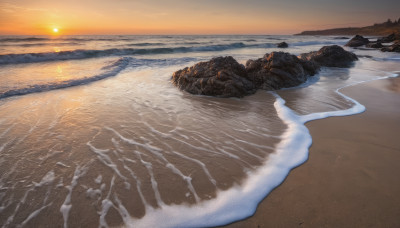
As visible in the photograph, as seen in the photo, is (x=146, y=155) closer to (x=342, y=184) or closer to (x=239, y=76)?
(x=342, y=184)

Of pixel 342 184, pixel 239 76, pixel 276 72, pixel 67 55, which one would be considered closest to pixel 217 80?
pixel 239 76

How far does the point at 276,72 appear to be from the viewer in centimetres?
764

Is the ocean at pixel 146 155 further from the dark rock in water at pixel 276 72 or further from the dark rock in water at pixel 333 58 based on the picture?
the dark rock in water at pixel 333 58

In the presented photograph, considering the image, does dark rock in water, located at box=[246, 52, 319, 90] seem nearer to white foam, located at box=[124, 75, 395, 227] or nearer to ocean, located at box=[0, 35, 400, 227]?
ocean, located at box=[0, 35, 400, 227]

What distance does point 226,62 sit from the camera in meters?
7.22

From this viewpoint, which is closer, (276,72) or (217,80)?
(217,80)

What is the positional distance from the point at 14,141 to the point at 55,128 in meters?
0.63

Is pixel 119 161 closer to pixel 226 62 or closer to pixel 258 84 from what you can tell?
pixel 226 62

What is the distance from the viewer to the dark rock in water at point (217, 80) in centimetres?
633

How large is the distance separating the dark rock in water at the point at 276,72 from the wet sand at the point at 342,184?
11.7ft

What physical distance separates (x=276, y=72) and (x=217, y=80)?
2.64 meters

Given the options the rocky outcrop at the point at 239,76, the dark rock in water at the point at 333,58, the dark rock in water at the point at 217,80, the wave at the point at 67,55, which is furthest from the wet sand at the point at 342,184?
the wave at the point at 67,55

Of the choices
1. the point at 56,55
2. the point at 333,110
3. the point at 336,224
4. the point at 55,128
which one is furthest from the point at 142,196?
the point at 56,55

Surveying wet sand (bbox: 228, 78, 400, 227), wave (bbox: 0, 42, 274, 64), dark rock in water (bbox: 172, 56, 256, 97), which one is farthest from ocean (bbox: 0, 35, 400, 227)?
wave (bbox: 0, 42, 274, 64)
